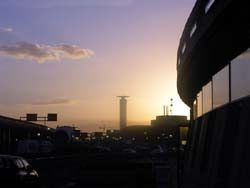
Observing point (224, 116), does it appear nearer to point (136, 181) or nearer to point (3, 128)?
point (136, 181)

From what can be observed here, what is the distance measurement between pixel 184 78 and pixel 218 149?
40.0 ft

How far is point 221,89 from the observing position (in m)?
12.5

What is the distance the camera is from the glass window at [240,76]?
942 cm

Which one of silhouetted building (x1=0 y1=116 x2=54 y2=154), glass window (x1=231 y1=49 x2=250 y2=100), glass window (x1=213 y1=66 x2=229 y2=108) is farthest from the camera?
silhouetted building (x1=0 y1=116 x2=54 y2=154)

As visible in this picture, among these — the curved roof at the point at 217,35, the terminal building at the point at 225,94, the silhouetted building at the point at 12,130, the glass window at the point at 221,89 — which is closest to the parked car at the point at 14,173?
the curved roof at the point at 217,35

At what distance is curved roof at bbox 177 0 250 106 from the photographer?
10211 millimetres

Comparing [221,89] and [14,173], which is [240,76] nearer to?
[221,89]

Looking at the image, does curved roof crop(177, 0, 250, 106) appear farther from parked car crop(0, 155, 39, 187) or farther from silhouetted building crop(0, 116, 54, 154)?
silhouetted building crop(0, 116, 54, 154)

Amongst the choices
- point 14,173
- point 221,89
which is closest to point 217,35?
point 221,89

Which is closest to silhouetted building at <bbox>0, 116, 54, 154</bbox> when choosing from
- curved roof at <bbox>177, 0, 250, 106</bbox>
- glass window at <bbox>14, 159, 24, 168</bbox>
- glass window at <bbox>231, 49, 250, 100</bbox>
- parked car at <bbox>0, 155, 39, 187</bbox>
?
parked car at <bbox>0, 155, 39, 187</bbox>

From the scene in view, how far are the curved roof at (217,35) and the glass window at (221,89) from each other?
269 millimetres

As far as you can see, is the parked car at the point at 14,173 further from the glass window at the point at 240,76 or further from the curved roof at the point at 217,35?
the glass window at the point at 240,76

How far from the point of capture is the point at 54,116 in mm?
119625

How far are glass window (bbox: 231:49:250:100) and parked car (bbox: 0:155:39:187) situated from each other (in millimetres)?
17601
